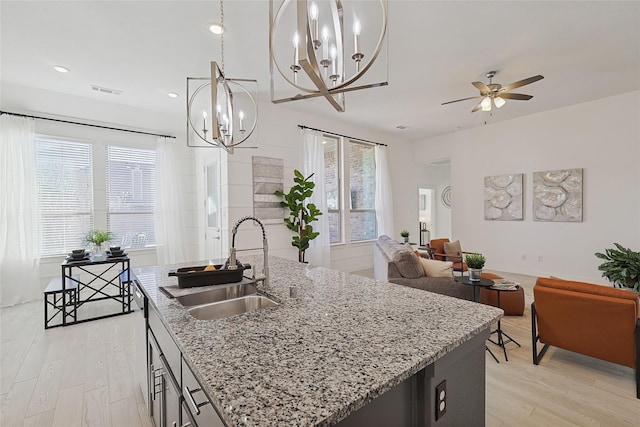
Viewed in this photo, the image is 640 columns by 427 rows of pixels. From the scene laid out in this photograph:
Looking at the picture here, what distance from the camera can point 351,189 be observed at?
20.4ft

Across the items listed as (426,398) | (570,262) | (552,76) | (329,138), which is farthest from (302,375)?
(570,262)

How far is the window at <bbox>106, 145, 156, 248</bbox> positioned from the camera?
16.4 ft

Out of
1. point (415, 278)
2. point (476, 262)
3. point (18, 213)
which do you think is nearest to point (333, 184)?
point (415, 278)

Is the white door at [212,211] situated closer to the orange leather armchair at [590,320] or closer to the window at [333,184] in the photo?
the window at [333,184]

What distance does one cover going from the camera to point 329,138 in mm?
5891

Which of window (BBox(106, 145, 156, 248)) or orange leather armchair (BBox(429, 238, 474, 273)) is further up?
window (BBox(106, 145, 156, 248))

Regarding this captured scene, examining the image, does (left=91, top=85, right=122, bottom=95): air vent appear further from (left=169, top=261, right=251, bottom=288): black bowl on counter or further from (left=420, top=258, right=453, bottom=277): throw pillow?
(left=420, top=258, right=453, bottom=277): throw pillow

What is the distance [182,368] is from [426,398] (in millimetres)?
840

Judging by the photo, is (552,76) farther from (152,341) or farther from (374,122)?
(152,341)

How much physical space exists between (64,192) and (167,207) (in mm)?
1476

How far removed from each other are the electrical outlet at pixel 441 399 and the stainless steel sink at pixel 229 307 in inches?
32.2

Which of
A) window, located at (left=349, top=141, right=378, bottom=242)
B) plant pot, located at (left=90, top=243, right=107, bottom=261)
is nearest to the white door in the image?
plant pot, located at (left=90, top=243, right=107, bottom=261)

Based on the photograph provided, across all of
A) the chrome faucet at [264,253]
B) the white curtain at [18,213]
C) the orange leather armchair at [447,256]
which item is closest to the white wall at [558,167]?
the orange leather armchair at [447,256]

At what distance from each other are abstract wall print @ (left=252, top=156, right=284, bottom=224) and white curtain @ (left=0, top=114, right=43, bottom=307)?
3222 millimetres
